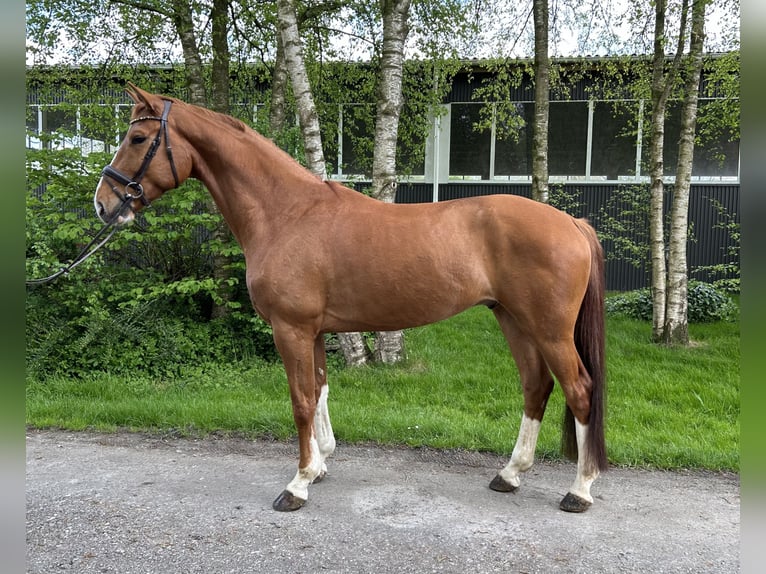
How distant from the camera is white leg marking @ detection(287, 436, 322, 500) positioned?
2967 millimetres

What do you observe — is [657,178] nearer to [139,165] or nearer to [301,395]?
[301,395]

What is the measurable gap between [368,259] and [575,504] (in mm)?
1876

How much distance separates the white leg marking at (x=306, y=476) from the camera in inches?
117

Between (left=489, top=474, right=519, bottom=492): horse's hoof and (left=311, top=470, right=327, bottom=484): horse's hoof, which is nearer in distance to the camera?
(left=489, top=474, right=519, bottom=492): horse's hoof

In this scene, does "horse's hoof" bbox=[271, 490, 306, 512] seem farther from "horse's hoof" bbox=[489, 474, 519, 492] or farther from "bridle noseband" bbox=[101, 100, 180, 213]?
"bridle noseband" bbox=[101, 100, 180, 213]

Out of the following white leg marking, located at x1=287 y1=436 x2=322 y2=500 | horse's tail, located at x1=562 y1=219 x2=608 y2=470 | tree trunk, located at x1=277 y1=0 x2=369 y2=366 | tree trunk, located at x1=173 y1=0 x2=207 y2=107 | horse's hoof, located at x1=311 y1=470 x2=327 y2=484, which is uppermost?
tree trunk, located at x1=173 y1=0 x2=207 y2=107

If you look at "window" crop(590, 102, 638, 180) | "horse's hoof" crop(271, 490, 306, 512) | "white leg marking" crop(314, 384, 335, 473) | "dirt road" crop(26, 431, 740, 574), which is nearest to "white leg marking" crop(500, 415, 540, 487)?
"dirt road" crop(26, 431, 740, 574)

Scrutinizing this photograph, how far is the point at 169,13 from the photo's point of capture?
6.58 metres

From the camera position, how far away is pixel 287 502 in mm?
2928

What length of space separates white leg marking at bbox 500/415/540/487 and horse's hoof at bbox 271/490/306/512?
1290mm

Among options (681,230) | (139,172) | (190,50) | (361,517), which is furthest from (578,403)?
(190,50)

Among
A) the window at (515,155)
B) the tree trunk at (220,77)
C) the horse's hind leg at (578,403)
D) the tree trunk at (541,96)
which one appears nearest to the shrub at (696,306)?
the tree trunk at (541,96)
